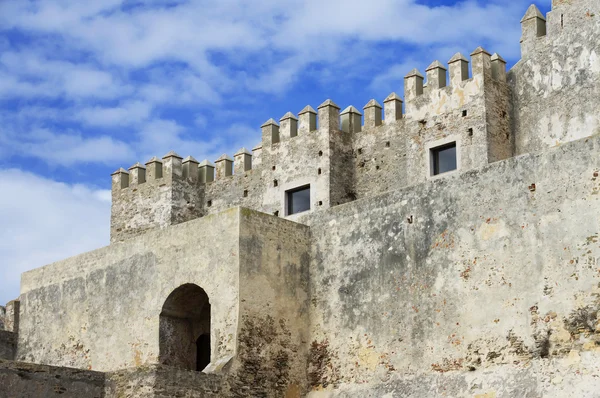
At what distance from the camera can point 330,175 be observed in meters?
24.8

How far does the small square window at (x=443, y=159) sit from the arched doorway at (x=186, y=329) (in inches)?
230

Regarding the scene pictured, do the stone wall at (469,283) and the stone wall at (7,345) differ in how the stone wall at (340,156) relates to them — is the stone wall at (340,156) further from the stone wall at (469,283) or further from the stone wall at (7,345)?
the stone wall at (7,345)

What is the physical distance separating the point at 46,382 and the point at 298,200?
9156 mm

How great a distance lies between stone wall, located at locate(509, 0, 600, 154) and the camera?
21.5m

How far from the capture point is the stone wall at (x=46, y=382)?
17500 mm

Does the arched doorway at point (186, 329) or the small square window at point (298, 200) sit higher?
the small square window at point (298, 200)

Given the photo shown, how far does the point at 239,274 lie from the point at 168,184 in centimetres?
953

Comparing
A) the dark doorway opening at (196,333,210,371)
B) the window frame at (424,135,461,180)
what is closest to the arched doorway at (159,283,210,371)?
the dark doorway opening at (196,333,210,371)

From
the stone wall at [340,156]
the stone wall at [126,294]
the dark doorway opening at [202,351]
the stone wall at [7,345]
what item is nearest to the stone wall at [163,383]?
the stone wall at [126,294]

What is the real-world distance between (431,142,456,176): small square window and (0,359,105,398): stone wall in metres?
8.63

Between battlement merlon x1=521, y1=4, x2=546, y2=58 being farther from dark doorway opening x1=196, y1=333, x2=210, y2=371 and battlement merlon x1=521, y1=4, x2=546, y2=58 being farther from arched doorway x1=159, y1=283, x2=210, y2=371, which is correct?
dark doorway opening x1=196, y1=333, x2=210, y2=371

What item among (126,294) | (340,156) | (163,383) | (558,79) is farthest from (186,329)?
(558,79)

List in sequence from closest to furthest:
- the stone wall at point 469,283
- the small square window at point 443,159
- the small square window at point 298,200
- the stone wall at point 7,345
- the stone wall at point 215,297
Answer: the stone wall at point 469,283
the stone wall at point 215,297
the small square window at point 443,159
the stone wall at point 7,345
the small square window at point 298,200

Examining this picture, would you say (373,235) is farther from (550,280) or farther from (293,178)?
(293,178)
